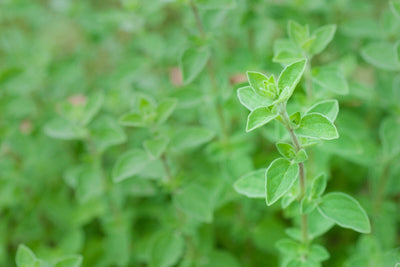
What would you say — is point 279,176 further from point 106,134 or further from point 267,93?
point 106,134

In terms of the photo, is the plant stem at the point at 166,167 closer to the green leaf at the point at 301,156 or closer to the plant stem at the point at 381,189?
the green leaf at the point at 301,156

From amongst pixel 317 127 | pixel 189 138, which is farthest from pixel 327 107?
pixel 189 138

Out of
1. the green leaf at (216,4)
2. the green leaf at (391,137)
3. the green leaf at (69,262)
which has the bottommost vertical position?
the green leaf at (391,137)

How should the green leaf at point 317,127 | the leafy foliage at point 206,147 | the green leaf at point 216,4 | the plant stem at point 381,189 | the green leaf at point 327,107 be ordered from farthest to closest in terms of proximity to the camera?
the plant stem at point 381,189 < the green leaf at point 216,4 < the leafy foliage at point 206,147 < the green leaf at point 327,107 < the green leaf at point 317,127

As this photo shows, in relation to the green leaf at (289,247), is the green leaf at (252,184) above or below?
above

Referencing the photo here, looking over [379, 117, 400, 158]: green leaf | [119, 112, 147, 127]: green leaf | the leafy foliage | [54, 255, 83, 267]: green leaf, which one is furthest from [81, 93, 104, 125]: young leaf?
[379, 117, 400, 158]: green leaf

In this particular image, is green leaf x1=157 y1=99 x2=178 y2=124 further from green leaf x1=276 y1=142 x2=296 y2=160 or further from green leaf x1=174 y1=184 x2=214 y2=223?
green leaf x1=276 y1=142 x2=296 y2=160

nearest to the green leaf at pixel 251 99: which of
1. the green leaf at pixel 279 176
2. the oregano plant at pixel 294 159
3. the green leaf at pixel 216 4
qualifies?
the oregano plant at pixel 294 159
